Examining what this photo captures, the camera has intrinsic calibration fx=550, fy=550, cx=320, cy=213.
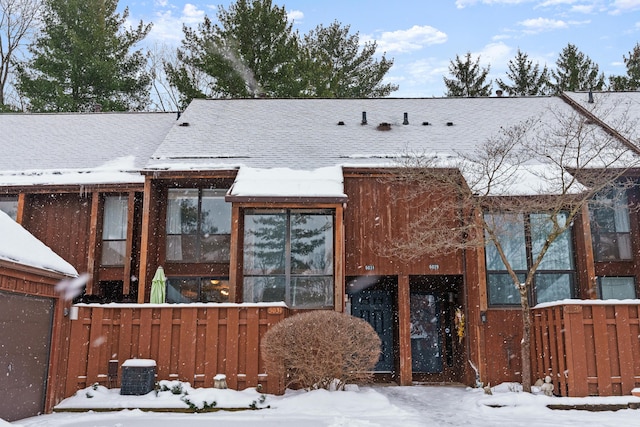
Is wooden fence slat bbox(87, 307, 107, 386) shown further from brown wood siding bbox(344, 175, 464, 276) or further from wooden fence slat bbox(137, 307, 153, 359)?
brown wood siding bbox(344, 175, 464, 276)

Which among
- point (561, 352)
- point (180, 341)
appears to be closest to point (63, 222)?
point (180, 341)

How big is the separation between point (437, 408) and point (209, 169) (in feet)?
22.8

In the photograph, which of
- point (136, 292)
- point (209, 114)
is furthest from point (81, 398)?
point (209, 114)

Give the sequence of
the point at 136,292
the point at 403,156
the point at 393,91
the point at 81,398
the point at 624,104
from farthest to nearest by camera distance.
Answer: the point at 393,91, the point at 624,104, the point at 136,292, the point at 403,156, the point at 81,398

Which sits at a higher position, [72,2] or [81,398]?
[72,2]

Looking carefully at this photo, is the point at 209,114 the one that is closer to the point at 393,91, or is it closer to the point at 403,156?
the point at 403,156

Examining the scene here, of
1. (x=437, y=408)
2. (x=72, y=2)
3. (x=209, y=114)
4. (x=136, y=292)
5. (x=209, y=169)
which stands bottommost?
(x=437, y=408)

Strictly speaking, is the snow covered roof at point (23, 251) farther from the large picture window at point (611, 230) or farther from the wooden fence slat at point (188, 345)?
the large picture window at point (611, 230)

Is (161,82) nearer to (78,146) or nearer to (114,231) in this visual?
(78,146)

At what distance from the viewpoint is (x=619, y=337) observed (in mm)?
8508

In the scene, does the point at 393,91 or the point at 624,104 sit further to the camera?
the point at 393,91

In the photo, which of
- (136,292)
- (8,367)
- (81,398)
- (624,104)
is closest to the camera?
(8,367)

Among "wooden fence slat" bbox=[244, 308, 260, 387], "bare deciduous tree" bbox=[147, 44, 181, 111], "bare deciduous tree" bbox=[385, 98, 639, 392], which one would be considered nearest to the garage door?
"wooden fence slat" bbox=[244, 308, 260, 387]

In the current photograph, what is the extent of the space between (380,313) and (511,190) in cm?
464
